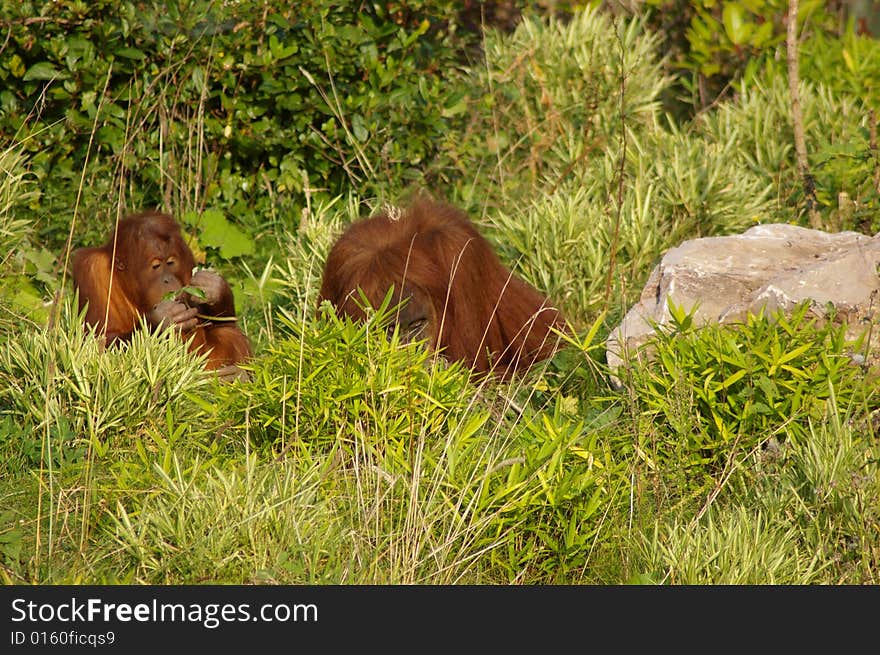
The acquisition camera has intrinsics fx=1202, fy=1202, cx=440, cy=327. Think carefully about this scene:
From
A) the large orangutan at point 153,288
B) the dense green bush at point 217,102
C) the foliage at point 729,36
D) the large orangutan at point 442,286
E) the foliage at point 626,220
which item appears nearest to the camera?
the large orangutan at point 442,286

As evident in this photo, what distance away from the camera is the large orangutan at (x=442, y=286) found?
4.51m

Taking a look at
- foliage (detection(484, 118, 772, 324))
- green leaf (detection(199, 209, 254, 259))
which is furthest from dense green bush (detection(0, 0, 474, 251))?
foliage (detection(484, 118, 772, 324))

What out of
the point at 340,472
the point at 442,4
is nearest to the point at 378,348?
the point at 340,472

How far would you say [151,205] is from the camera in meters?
6.31

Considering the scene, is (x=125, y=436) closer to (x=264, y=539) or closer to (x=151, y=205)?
(x=264, y=539)

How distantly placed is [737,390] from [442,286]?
1.29m

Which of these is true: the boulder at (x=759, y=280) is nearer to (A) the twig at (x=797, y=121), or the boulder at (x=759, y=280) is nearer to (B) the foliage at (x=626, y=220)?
(B) the foliage at (x=626, y=220)

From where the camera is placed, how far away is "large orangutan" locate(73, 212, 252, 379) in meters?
4.76

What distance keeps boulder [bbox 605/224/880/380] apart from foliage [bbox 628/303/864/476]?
0.62 ft

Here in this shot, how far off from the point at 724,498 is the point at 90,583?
1889 millimetres

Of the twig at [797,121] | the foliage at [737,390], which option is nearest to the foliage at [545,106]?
the twig at [797,121]

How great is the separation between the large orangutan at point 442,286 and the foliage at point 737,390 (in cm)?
70

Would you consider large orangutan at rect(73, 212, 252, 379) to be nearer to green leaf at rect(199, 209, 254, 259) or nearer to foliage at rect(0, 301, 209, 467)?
foliage at rect(0, 301, 209, 467)

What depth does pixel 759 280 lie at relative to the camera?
4.60 m
